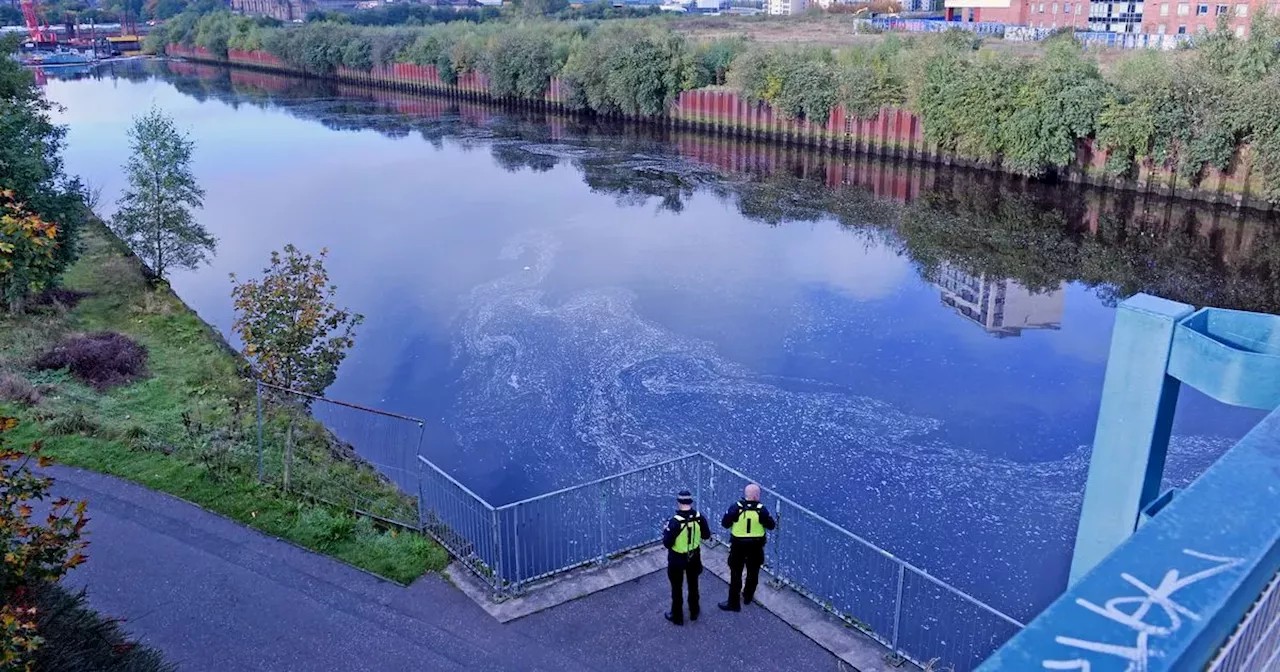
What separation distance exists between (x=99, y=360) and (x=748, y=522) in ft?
52.4

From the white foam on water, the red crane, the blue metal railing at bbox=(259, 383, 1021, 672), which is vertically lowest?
the white foam on water

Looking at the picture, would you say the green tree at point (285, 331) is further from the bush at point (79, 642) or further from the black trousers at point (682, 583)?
the black trousers at point (682, 583)

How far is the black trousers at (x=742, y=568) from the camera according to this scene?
1036 centimetres

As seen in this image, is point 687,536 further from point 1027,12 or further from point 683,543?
point 1027,12

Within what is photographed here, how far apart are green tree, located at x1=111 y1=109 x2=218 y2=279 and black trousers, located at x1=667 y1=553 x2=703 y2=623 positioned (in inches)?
846

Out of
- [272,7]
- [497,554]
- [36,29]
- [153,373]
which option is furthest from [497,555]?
[272,7]

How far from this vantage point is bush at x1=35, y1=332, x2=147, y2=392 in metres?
19.6

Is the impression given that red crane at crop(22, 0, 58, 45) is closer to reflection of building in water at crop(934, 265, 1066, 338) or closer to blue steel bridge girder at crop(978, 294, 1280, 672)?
reflection of building in water at crop(934, 265, 1066, 338)

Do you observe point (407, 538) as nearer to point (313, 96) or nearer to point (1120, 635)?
point (1120, 635)

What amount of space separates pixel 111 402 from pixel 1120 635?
18704 millimetres

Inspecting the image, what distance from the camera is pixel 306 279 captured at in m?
17.9

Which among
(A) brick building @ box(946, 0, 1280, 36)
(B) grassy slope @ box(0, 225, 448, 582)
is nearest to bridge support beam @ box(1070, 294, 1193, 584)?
(B) grassy slope @ box(0, 225, 448, 582)

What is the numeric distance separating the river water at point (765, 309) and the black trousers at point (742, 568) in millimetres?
5319

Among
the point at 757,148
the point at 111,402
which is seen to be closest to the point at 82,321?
the point at 111,402
